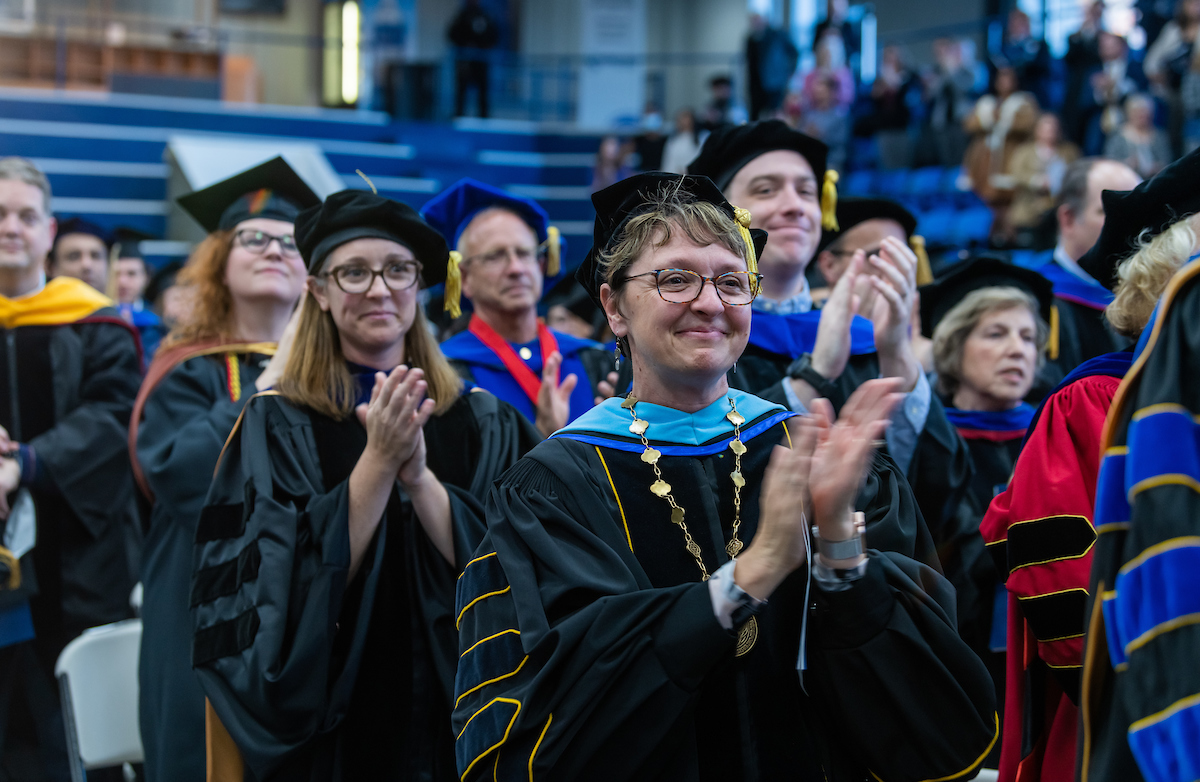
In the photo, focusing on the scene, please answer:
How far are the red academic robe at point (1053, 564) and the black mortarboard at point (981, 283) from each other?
4.88ft

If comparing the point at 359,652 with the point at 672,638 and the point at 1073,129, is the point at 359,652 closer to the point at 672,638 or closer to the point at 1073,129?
the point at 672,638

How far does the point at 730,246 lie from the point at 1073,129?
9.54 metres

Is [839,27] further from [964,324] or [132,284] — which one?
[964,324]

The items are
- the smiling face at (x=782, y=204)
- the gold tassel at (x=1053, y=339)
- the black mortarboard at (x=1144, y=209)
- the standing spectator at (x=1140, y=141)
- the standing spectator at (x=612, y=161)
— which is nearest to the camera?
the black mortarboard at (x=1144, y=209)

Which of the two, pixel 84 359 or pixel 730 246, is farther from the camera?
pixel 84 359

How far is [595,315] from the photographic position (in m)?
5.65

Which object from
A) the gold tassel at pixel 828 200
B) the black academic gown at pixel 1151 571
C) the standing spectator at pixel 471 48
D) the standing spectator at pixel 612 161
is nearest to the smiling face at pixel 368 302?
the gold tassel at pixel 828 200

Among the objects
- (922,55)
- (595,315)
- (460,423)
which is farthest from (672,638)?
(922,55)

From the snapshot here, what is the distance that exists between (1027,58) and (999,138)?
188cm

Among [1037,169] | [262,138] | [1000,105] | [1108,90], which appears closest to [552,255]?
[1037,169]

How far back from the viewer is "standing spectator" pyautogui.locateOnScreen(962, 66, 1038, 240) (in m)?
9.88

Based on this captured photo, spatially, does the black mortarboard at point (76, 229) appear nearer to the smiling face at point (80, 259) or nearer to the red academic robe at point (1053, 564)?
the smiling face at point (80, 259)

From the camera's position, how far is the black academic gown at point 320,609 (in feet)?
8.46

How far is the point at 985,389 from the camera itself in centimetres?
365
